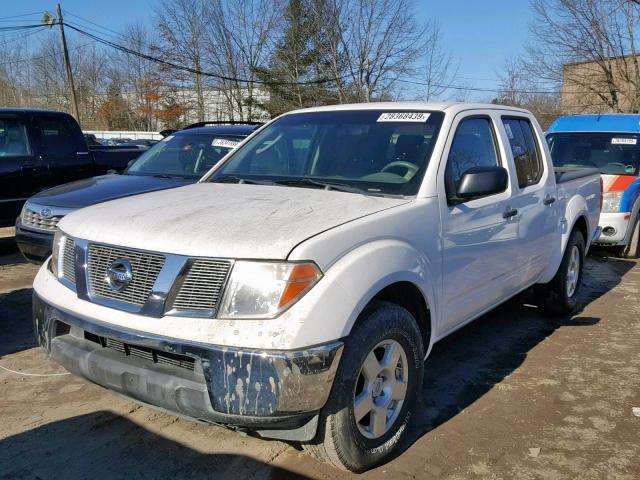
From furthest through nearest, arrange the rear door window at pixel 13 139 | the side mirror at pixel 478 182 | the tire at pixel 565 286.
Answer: the rear door window at pixel 13 139
the tire at pixel 565 286
the side mirror at pixel 478 182

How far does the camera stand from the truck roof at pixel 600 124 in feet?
29.9

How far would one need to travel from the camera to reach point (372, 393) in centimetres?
280

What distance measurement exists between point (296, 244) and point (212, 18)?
1567 inches

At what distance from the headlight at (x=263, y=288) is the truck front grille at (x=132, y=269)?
1.22 ft

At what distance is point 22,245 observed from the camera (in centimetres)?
603

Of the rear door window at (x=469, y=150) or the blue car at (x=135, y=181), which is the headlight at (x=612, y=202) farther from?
the blue car at (x=135, y=181)

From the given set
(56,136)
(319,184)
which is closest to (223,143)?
(56,136)

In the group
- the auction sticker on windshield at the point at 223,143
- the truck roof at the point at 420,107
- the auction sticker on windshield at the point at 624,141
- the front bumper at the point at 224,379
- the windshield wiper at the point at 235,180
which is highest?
the truck roof at the point at 420,107

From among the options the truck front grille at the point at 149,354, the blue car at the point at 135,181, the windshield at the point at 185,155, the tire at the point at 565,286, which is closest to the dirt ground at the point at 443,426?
the tire at the point at 565,286

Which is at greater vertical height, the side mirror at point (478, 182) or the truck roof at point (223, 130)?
the truck roof at point (223, 130)

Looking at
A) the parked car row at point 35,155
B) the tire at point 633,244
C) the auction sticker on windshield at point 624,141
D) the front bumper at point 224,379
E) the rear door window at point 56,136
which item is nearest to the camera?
the front bumper at point 224,379

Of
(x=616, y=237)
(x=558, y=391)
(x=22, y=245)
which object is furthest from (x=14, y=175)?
(x=616, y=237)

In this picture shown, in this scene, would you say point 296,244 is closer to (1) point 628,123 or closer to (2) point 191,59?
(1) point 628,123

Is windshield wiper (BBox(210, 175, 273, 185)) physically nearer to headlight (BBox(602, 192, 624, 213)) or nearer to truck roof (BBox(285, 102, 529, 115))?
truck roof (BBox(285, 102, 529, 115))
